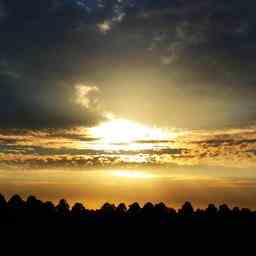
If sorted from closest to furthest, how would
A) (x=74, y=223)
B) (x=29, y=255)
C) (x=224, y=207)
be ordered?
1. (x=29, y=255)
2. (x=74, y=223)
3. (x=224, y=207)

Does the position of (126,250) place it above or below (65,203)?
below

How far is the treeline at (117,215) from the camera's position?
8125cm

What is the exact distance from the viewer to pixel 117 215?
91.3m

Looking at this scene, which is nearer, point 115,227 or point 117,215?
point 115,227

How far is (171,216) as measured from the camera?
96625mm

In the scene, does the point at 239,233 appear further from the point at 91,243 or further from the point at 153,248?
the point at 91,243

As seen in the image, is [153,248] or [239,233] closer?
[153,248]

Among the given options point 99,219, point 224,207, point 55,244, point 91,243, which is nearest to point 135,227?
point 99,219

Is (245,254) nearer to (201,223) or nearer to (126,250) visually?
(201,223)

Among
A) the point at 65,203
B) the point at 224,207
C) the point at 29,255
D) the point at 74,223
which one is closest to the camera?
the point at 29,255

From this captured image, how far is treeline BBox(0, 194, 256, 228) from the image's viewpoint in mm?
81250

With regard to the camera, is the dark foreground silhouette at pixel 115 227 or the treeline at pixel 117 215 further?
the treeline at pixel 117 215

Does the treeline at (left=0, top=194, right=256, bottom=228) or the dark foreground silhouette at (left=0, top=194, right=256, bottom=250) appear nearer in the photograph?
the dark foreground silhouette at (left=0, top=194, right=256, bottom=250)

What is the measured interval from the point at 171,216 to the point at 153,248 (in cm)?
1592
